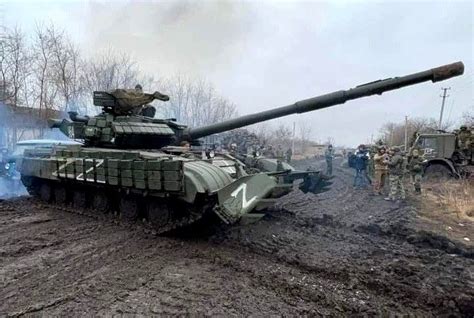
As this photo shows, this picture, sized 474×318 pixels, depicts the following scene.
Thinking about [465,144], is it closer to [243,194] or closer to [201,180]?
[243,194]

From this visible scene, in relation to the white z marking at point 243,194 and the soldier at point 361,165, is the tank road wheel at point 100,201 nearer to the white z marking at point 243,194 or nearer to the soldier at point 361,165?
the white z marking at point 243,194

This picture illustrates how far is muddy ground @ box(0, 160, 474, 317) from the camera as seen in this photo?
4.05m

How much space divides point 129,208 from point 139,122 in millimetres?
1680

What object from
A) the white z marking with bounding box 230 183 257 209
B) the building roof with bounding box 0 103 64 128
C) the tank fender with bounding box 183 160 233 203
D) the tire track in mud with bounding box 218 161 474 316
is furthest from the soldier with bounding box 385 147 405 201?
the building roof with bounding box 0 103 64 128

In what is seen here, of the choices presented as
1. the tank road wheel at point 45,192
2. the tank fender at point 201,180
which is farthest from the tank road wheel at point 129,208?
the tank road wheel at point 45,192

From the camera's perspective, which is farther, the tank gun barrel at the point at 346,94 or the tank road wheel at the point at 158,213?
the tank road wheel at the point at 158,213

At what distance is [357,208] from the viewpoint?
10070 mm

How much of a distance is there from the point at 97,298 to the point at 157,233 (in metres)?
2.41

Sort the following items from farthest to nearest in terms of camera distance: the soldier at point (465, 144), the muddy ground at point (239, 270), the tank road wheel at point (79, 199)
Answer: the soldier at point (465, 144) < the tank road wheel at point (79, 199) < the muddy ground at point (239, 270)

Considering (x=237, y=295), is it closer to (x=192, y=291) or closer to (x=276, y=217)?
(x=192, y=291)

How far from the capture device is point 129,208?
24.2 feet

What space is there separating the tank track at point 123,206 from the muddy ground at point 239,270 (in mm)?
259

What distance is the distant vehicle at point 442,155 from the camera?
16.4m

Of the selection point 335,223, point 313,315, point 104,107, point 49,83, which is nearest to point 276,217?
point 335,223
